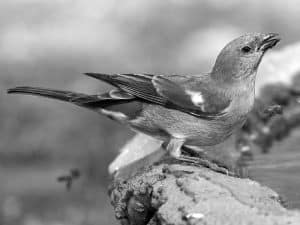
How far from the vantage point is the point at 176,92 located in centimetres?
596

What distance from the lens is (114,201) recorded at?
5.43 metres

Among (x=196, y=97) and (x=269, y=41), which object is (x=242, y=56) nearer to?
(x=269, y=41)

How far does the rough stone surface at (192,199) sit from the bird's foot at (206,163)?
12 centimetres

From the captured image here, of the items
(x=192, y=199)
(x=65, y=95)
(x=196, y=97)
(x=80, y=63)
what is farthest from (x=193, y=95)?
(x=80, y=63)

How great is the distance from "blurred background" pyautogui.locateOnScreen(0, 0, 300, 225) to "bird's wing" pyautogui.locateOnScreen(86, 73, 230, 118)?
334 centimetres

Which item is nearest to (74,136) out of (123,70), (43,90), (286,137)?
(123,70)

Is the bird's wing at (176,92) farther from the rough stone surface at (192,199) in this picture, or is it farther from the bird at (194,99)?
the rough stone surface at (192,199)

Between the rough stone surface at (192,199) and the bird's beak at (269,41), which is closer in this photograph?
the rough stone surface at (192,199)

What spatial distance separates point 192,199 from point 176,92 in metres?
1.39

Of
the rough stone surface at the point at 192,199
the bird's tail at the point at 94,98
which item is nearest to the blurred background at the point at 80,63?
the bird's tail at the point at 94,98

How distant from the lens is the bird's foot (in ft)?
17.7

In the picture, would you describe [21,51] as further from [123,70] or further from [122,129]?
[122,129]

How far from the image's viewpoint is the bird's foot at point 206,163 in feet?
17.7

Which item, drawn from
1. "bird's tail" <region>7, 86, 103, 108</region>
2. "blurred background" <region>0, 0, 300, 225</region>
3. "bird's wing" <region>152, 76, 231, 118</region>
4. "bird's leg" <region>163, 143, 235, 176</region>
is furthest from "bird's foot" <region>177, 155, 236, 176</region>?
"blurred background" <region>0, 0, 300, 225</region>
